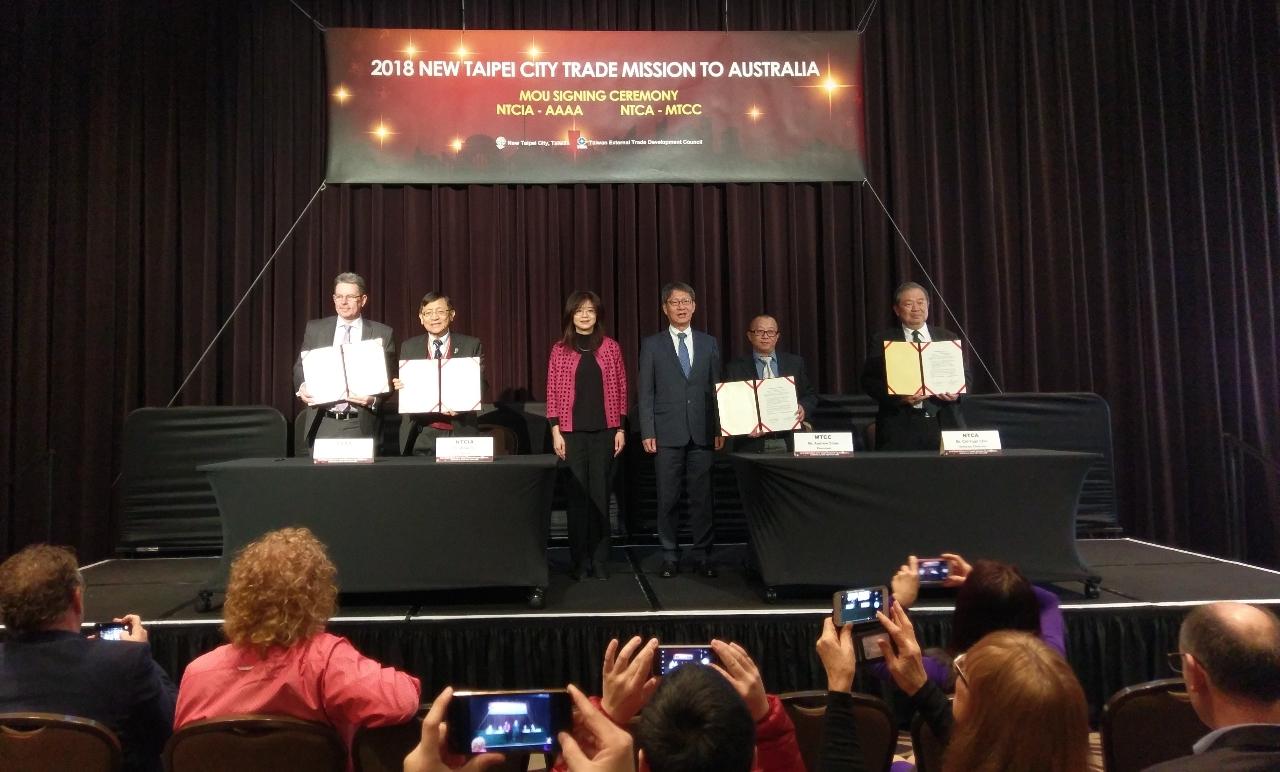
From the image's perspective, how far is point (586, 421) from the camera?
14.0 ft

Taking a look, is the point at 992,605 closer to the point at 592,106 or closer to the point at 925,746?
the point at 925,746

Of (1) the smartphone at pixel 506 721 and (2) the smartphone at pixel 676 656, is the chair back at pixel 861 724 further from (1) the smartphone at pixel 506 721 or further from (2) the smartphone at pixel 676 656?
(1) the smartphone at pixel 506 721

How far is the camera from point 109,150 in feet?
18.5

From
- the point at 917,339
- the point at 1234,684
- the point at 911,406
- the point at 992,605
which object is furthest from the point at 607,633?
the point at 1234,684

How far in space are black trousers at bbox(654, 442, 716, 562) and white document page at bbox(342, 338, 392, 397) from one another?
1430 mm

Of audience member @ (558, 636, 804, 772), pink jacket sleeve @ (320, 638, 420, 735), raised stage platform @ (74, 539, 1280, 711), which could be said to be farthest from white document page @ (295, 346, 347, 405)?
audience member @ (558, 636, 804, 772)

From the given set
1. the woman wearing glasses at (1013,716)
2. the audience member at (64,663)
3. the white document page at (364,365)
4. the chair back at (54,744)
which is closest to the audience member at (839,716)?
the woman wearing glasses at (1013,716)

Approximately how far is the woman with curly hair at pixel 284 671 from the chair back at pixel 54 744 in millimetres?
158

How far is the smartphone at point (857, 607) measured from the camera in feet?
5.55

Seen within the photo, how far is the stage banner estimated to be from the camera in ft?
18.7

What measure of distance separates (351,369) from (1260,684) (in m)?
3.28

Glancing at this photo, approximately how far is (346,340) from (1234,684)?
3.94 metres

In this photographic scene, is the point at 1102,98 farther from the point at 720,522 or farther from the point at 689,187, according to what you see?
the point at 720,522

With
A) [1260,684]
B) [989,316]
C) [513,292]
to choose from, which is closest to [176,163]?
[513,292]
